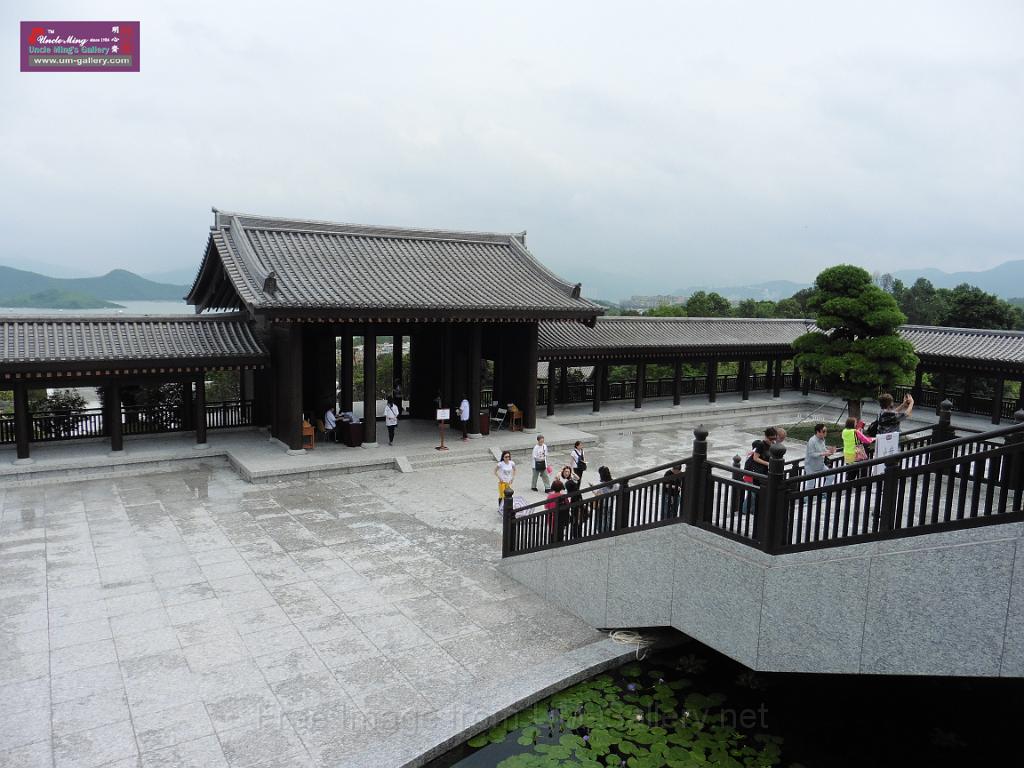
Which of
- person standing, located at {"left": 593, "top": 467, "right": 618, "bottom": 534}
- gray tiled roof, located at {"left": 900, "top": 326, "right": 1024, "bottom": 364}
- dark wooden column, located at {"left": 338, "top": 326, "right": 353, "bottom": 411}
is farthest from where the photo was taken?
gray tiled roof, located at {"left": 900, "top": 326, "right": 1024, "bottom": 364}

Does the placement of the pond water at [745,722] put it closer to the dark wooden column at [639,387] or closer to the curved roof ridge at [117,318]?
the curved roof ridge at [117,318]

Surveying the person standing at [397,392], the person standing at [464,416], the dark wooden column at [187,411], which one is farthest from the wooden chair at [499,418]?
the dark wooden column at [187,411]

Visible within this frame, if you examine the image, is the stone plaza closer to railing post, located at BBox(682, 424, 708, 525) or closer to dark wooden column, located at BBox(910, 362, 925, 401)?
railing post, located at BBox(682, 424, 708, 525)

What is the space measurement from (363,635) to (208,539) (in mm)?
5261

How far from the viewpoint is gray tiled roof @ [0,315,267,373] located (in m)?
17.0

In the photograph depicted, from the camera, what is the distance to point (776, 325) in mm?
33375

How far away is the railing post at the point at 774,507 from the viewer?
761cm

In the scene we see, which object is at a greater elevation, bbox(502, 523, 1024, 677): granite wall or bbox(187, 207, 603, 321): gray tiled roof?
bbox(187, 207, 603, 321): gray tiled roof

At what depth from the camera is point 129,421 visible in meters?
20.2

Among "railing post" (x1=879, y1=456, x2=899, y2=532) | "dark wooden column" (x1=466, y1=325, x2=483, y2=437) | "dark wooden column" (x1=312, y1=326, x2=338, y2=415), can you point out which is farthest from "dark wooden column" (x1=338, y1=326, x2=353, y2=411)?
"railing post" (x1=879, y1=456, x2=899, y2=532)

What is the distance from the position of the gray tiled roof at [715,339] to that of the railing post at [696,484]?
15.8 metres

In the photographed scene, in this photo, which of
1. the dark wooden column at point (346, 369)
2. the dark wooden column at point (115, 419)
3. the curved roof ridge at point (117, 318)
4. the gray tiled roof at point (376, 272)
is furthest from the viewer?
the dark wooden column at point (346, 369)

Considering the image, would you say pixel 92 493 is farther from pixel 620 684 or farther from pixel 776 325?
pixel 776 325

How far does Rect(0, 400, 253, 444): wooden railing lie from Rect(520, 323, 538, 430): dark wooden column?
28.1 ft
